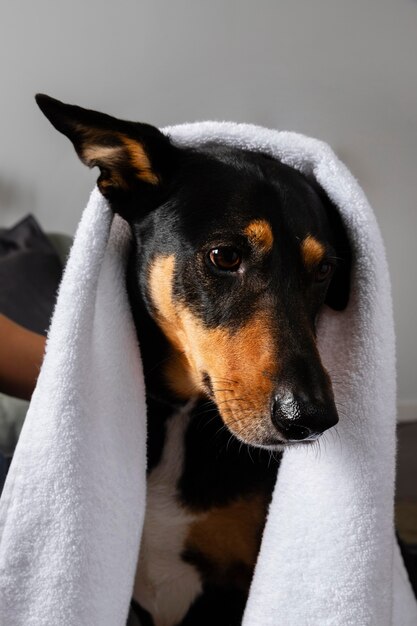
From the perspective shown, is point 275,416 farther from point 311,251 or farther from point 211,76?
point 211,76

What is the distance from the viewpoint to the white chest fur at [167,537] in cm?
117

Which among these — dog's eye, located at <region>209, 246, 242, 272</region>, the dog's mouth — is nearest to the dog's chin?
the dog's mouth

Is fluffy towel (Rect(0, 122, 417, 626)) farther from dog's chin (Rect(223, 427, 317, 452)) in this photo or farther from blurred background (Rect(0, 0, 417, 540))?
blurred background (Rect(0, 0, 417, 540))

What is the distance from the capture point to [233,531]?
3.79 ft

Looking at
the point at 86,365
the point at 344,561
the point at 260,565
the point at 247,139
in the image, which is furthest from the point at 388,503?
the point at 247,139

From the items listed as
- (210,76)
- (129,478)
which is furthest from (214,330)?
(210,76)

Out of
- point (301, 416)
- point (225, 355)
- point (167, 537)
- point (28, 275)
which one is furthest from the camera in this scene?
point (28, 275)

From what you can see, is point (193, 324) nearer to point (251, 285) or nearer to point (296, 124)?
point (251, 285)

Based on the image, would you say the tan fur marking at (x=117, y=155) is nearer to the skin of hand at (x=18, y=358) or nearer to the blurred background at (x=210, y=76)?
the skin of hand at (x=18, y=358)

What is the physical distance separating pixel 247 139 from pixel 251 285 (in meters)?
0.27

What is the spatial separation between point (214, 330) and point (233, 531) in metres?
0.37

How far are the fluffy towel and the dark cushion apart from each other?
725mm

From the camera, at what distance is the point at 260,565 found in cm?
105

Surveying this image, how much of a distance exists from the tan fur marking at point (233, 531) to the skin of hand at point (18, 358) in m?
0.40
